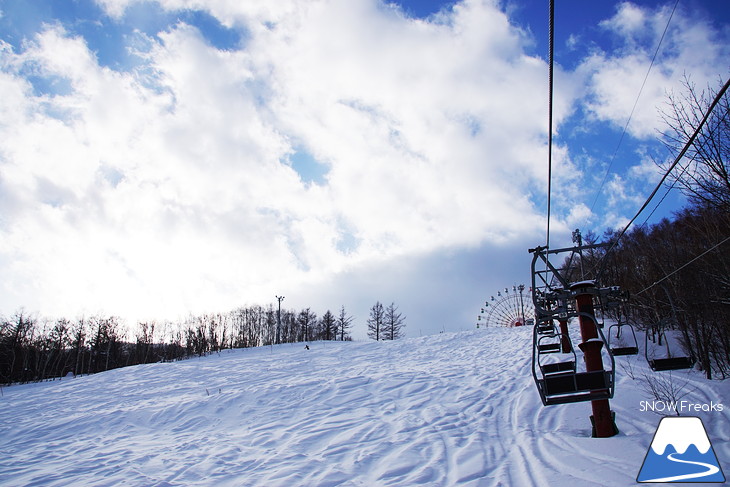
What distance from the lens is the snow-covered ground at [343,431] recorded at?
6.27 m

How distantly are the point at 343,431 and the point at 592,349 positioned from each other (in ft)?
19.6

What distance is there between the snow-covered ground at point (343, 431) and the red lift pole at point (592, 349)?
305mm

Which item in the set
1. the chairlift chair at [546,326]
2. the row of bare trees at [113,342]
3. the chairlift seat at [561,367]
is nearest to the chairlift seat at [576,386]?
the chairlift seat at [561,367]

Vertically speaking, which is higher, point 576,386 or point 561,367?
point 561,367

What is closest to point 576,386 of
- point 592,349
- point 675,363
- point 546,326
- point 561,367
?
point 561,367

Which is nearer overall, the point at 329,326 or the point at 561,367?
the point at 561,367

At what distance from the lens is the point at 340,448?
785cm

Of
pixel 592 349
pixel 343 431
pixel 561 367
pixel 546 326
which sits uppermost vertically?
pixel 546 326

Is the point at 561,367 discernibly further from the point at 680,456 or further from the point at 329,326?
the point at 329,326

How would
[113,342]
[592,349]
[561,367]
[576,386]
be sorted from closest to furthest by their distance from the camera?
[576,386] → [561,367] → [592,349] → [113,342]

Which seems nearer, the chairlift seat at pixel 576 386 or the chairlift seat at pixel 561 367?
the chairlift seat at pixel 576 386

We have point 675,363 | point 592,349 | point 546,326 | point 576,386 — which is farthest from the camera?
point 546,326

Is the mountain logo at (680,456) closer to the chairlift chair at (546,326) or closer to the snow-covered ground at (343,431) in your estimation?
the snow-covered ground at (343,431)

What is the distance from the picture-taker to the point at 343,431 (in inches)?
360
